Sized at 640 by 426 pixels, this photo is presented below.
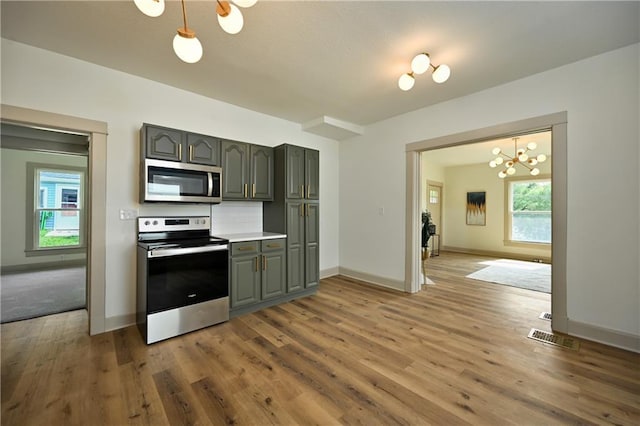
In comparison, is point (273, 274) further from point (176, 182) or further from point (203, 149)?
point (203, 149)

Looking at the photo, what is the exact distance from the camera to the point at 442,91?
10.5 feet

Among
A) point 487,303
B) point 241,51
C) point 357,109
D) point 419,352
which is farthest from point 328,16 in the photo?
point 487,303

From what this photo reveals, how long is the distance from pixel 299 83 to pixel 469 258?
627 cm

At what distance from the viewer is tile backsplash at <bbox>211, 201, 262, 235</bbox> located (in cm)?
345

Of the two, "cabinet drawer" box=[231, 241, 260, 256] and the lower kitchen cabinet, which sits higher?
"cabinet drawer" box=[231, 241, 260, 256]

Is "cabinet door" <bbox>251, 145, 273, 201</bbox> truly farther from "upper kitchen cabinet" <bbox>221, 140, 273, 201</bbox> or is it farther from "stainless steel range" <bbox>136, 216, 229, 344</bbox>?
"stainless steel range" <bbox>136, 216, 229, 344</bbox>

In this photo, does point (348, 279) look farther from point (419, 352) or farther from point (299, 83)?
point (299, 83)

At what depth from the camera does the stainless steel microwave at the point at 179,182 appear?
2.65 m

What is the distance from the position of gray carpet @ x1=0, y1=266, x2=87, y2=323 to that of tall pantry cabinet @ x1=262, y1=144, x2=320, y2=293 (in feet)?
8.98

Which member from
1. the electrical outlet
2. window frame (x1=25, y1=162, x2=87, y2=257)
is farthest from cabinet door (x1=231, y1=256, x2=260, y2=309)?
window frame (x1=25, y1=162, x2=87, y2=257)

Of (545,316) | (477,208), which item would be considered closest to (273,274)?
(545,316)

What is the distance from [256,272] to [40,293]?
3.36 meters

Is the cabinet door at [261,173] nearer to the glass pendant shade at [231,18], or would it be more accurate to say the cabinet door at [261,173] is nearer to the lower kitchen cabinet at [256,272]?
the lower kitchen cabinet at [256,272]

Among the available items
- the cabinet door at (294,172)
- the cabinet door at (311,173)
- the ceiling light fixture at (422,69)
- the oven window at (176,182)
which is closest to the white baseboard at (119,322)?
the oven window at (176,182)
